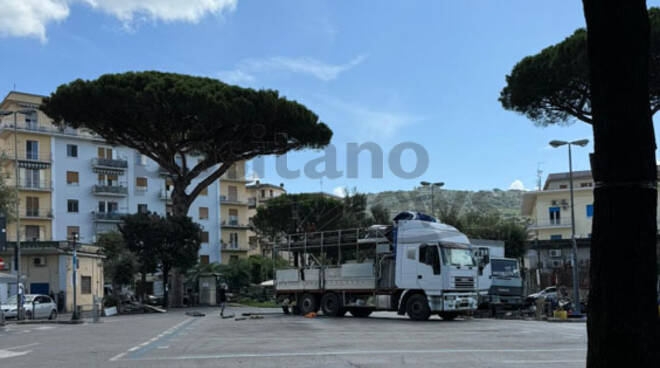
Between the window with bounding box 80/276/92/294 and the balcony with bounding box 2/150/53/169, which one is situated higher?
the balcony with bounding box 2/150/53/169

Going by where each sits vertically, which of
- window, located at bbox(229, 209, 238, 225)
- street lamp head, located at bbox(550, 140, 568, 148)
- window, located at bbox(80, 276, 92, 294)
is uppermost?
street lamp head, located at bbox(550, 140, 568, 148)

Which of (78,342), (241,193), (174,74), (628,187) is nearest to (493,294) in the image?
(78,342)

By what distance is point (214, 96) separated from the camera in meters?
38.8

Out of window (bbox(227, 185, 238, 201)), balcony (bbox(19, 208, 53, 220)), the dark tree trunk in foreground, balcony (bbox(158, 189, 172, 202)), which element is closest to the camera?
the dark tree trunk in foreground

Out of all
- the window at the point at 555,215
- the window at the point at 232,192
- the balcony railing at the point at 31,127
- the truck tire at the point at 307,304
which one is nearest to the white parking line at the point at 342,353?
the truck tire at the point at 307,304

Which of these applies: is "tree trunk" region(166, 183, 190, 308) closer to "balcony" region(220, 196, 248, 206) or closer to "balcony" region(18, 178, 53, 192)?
"balcony" region(18, 178, 53, 192)

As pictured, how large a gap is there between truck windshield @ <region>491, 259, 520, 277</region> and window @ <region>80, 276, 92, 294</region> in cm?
2887

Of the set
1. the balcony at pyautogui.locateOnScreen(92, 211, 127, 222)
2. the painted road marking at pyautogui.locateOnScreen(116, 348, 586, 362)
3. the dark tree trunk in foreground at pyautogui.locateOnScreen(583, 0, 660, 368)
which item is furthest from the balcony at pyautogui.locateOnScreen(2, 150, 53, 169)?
the dark tree trunk in foreground at pyautogui.locateOnScreen(583, 0, 660, 368)

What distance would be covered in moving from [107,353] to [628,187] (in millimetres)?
10708

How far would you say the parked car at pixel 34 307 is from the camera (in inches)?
1287

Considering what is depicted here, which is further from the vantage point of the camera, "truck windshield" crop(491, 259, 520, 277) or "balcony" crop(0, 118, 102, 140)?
"balcony" crop(0, 118, 102, 140)

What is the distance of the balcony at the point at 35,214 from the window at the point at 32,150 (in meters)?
4.69

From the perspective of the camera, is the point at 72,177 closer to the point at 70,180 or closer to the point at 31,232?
the point at 70,180

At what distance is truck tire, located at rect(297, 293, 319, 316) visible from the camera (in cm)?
2719
